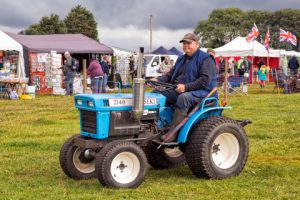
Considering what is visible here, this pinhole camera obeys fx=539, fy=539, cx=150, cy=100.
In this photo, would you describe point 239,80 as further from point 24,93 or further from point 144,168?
point 144,168

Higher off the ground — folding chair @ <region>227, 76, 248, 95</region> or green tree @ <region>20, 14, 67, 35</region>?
green tree @ <region>20, 14, 67, 35</region>

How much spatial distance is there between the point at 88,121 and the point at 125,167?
712 millimetres

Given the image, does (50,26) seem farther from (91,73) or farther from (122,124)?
(122,124)

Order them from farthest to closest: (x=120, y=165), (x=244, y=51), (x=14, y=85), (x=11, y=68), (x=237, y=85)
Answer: (x=244, y=51), (x=11, y=68), (x=237, y=85), (x=14, y=85), (x=120, y=165)

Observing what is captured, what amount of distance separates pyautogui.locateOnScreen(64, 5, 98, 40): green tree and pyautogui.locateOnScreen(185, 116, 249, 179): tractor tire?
56.6m

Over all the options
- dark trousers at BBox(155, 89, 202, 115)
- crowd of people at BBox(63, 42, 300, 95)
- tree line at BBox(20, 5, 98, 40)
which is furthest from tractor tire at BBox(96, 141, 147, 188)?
tree line at BBox(20, 5, 98, 40)

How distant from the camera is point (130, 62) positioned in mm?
28812

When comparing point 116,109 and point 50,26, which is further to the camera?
point 50,26

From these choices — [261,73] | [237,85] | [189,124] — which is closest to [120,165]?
[189,124]

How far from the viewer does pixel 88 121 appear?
6.20 metres

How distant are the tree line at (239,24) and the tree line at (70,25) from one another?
1085 inches

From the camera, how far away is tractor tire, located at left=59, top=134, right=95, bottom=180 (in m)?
6.46

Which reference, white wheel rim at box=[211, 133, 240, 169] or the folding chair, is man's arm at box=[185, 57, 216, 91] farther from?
the folding chair

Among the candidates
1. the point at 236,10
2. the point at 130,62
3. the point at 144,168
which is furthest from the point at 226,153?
the point at 236,10
